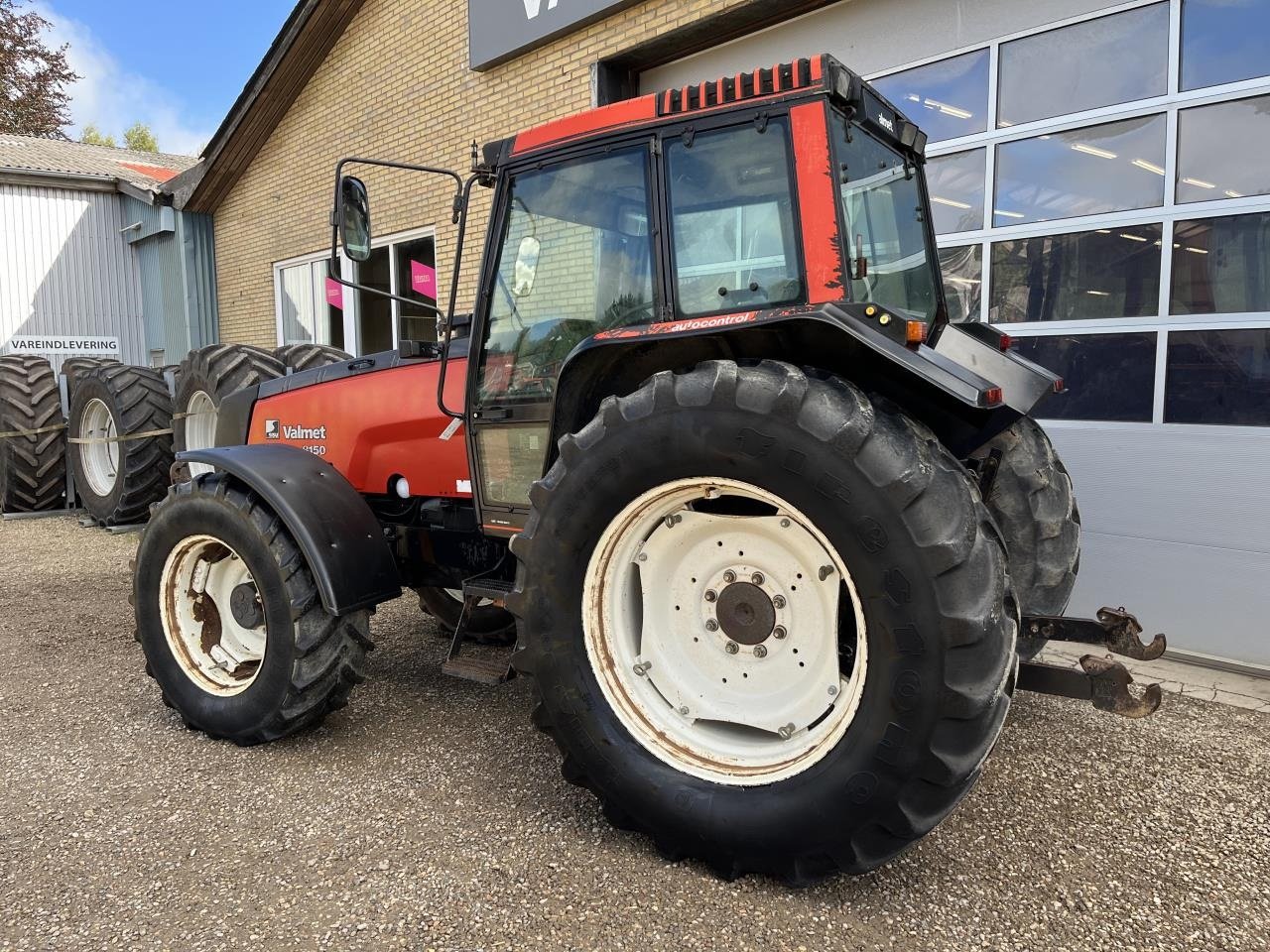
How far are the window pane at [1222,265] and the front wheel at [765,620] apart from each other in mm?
2963

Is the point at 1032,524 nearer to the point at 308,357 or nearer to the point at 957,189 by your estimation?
the point at 957,189

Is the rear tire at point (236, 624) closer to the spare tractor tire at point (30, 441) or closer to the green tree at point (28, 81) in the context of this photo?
the spare tractor tire at point (30, 441)

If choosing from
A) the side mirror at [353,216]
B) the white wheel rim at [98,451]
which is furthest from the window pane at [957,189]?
the white wheel rim at [98,451]

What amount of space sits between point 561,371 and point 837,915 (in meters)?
1.65

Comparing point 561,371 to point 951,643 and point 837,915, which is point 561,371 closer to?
point 951,643

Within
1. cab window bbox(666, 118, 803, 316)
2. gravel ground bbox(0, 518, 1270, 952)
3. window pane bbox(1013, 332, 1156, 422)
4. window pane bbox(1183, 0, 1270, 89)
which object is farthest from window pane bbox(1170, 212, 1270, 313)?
cab window bbox(666, 118, 803, 316)

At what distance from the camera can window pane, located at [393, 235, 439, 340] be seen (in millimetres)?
8977

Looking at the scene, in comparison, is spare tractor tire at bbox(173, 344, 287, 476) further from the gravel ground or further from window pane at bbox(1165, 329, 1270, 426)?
window pane at bbox(1165, 329, 1270, 426)

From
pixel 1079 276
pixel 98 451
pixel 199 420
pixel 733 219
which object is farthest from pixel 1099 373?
pixel 98 451

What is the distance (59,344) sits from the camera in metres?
14.8

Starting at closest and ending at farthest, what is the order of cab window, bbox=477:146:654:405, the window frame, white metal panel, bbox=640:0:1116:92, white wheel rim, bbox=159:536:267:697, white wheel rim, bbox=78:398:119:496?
cab window, bbox=477:146:654:405, white wheel rim, bbox=159:536:267:697, the window frame, white metal panel, bbox=640:0:1116:92, white wheel rim, bbox=78:398:119:496

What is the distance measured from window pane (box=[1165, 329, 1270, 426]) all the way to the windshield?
180 cm

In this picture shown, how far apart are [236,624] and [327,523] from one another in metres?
0.70

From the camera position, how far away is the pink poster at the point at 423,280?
358 inches
